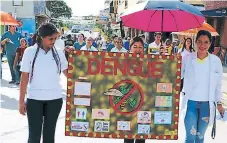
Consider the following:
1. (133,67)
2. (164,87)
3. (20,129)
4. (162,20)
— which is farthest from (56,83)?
(20,129)

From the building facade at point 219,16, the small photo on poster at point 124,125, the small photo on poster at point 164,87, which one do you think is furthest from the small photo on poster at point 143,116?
the building facade at point 219,16

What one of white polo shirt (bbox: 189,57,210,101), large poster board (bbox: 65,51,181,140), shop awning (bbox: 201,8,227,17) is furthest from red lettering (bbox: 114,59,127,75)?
shop awning (bbox: 201,8,227,17)

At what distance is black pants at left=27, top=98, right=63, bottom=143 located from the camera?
12.8 feet

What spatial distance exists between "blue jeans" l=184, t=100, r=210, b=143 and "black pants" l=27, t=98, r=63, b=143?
1337 mm

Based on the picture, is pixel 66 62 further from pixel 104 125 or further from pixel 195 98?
pixel 195 98

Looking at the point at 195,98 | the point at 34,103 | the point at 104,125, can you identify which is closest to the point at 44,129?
the point at 34,103

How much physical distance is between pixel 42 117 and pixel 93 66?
726mm

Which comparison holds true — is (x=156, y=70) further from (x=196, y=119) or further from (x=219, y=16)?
(x=219, y=16)

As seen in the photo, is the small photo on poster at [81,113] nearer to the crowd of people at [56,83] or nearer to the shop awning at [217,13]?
the crowd of people at [56,83]

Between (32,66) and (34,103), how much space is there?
368 millimetres

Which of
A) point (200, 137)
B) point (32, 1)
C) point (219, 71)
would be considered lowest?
point (200, 137)

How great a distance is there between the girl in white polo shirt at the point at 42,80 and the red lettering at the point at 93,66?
259mm

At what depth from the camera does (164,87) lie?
406 centimetres

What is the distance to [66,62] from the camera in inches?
159
